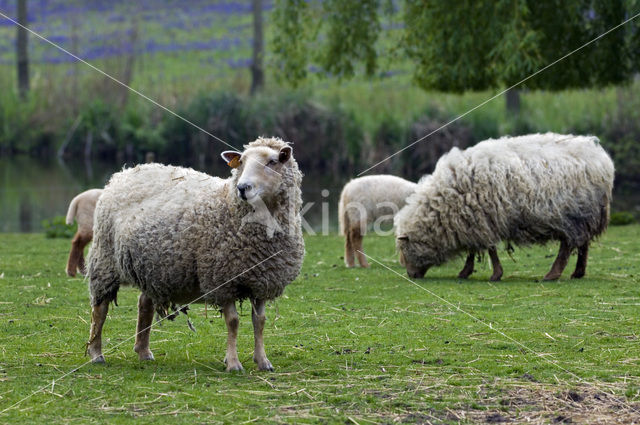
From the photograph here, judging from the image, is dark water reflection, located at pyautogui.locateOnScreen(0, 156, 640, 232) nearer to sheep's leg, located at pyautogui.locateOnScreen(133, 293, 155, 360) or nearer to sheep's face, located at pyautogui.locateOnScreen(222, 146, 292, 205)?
sheep's leg, located at pyautogui.locateOnScreen(133, 293, 155, 360)

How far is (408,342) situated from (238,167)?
2.06m

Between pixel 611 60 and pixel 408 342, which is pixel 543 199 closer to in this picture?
pixel 408 342

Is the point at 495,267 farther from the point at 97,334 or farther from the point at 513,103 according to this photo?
the point at 513,103

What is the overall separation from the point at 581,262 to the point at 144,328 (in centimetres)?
582

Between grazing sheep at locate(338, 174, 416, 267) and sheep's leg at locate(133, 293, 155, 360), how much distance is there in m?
5.11

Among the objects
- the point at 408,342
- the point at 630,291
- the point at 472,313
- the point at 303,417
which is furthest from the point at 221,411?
the point at 630,291

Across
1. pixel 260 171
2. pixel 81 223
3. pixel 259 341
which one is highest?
pixel 260 171

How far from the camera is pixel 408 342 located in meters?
7.36

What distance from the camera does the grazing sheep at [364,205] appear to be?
12.0 m

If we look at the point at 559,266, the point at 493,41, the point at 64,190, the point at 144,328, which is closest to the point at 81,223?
the point at 144,328

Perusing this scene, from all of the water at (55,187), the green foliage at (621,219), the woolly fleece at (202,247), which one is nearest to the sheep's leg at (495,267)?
the woolly fleece at (202,247)

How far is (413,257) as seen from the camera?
36.4 ft

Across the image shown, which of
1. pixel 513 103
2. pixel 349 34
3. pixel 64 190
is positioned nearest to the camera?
pixel 349 34

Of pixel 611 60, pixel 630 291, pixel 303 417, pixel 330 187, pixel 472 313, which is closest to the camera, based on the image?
pixel 303 417
